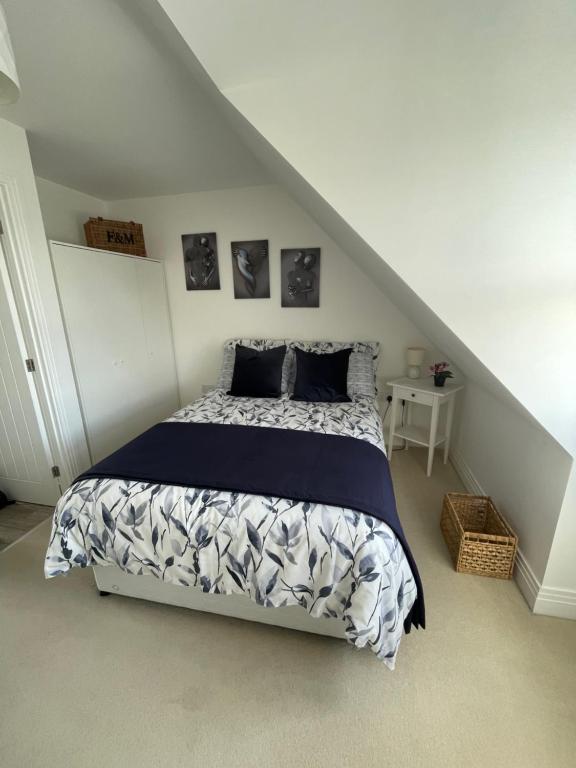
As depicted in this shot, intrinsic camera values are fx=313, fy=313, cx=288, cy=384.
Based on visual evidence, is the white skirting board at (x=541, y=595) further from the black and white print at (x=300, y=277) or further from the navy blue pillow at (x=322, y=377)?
the black and white print at (x=300, y=277)

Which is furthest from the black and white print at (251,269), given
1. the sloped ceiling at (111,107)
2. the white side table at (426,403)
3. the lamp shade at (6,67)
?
the lamp shade at (6,67)

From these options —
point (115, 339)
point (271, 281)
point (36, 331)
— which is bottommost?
point (115, 339)

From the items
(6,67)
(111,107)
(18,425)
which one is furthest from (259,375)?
(6,67)

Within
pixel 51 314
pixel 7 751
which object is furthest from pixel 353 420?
pixel 51 314

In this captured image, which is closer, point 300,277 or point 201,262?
point 300,277

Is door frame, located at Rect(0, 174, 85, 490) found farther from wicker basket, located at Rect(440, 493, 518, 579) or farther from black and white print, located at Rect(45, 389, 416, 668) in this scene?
wicker basket, located at Rect(440, 493, 518, 579)

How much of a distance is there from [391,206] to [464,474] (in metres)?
2.03

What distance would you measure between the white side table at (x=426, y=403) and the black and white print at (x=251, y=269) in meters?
1.45

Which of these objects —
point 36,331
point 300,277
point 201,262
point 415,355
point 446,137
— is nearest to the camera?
point 446,137

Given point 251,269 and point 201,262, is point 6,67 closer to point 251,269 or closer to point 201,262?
point 251,269

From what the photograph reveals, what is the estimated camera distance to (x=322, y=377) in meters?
2.42

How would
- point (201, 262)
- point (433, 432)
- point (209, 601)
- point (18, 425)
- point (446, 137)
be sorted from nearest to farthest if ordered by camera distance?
1. point (446, 137)
2. point (209, 601)
3. point (18, 425)
4. point (433, 432)
5. point (201, 262)

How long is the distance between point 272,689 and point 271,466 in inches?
30.9

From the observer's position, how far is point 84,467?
2291mm
